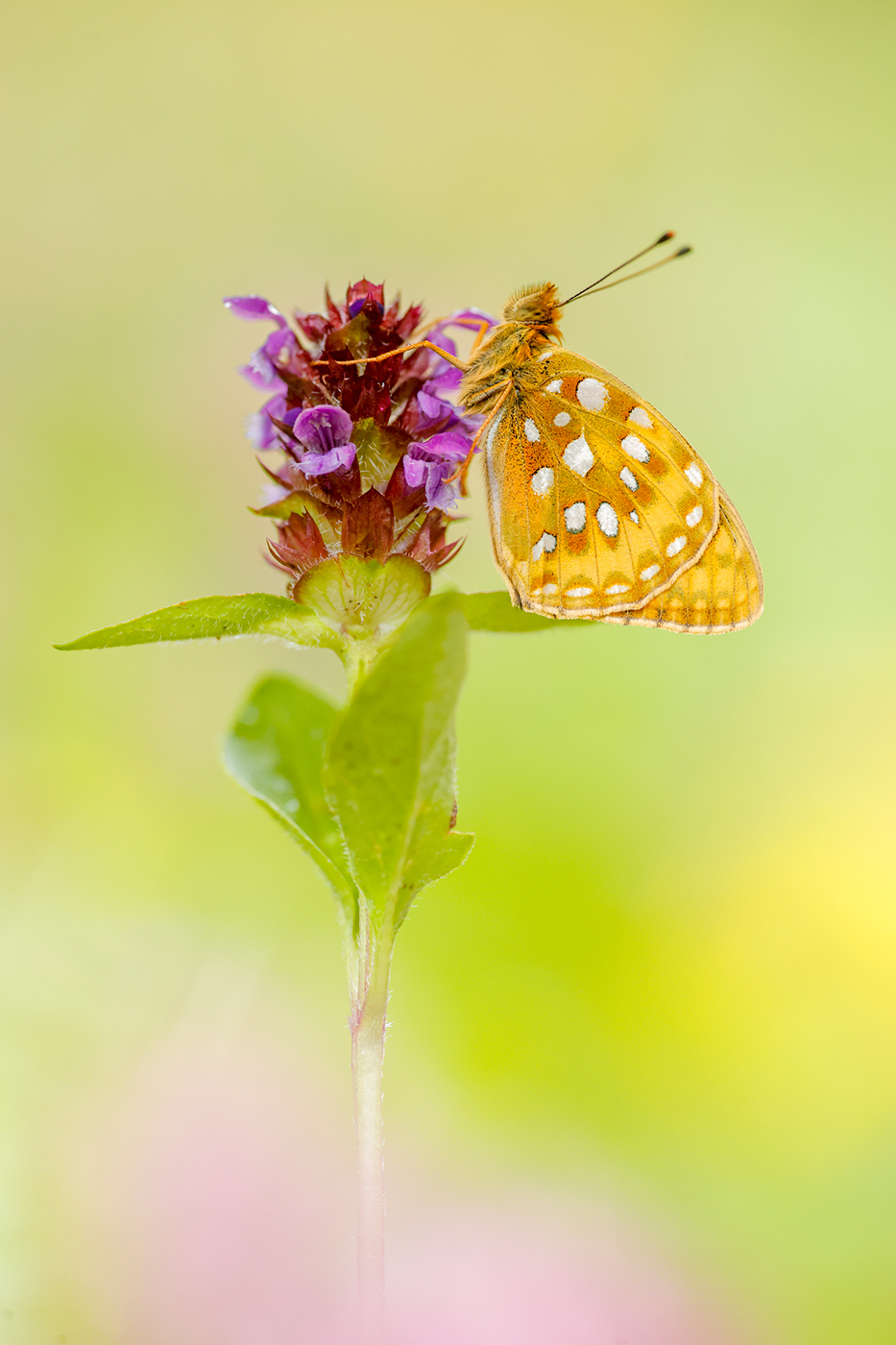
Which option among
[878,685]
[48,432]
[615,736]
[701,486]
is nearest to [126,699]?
[48,432]

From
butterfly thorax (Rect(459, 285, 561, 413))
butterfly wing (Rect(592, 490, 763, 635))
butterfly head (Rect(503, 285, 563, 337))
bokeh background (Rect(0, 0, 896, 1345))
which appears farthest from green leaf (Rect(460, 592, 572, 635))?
bokeh background (Rect(0, 0, 896, 1345))

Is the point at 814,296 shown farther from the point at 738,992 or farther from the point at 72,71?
the point at 72,71

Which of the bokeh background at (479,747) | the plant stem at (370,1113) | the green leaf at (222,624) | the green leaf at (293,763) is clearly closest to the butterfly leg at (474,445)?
the green leaf at (222,624)

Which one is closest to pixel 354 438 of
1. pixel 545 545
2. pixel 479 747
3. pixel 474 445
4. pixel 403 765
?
pixel 474 445

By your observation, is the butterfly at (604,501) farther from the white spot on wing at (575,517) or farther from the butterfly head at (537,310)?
the butterfly head at (537,310)

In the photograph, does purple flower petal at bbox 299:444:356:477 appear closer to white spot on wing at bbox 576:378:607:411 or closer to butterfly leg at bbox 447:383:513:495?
butterfly leg at bbox 447:383:513:495

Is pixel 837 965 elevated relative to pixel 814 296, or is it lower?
lower
